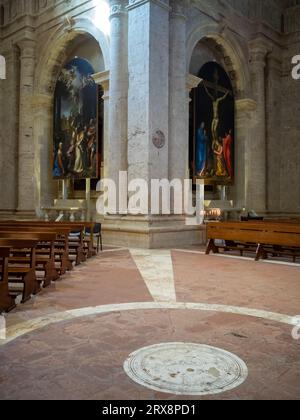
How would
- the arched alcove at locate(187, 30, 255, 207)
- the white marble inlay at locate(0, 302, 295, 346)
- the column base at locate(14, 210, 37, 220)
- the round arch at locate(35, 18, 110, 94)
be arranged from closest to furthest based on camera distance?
the white marble inlay at locate(0, 302, 295, 346)
the round arch at locate(35, 18, 110, 94)
the arched alcove at locate(187, 30, 255, 207)
the column base at locate(14, 210, 37, 220)

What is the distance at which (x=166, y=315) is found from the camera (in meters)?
3.96

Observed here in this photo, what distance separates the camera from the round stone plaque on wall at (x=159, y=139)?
10266 mm

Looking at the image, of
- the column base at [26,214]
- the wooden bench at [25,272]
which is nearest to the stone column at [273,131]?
the column base at [26,214]

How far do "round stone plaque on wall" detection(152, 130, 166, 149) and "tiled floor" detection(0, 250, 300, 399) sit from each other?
476 centimetres

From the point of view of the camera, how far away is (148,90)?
10156 mm

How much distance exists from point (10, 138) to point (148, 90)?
797cm

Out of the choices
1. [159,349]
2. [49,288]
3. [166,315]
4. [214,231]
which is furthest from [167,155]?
[159,349]

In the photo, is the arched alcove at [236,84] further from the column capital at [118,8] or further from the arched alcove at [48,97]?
the arched alcove at [48,97]

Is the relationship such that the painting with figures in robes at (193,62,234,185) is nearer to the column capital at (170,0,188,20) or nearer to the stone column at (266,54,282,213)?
the stone column at (266,54,282,213)

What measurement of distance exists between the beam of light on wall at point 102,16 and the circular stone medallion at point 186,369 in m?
11.3

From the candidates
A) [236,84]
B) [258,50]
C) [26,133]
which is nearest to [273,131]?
[236,84]

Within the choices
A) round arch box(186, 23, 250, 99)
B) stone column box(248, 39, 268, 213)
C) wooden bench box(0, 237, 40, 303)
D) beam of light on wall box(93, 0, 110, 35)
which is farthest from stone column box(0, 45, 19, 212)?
wooden bench box(0, 237, 40, 303)

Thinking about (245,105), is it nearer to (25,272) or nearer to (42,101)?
(42,101)

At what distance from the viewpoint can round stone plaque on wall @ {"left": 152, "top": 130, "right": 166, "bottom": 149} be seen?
10266mm
